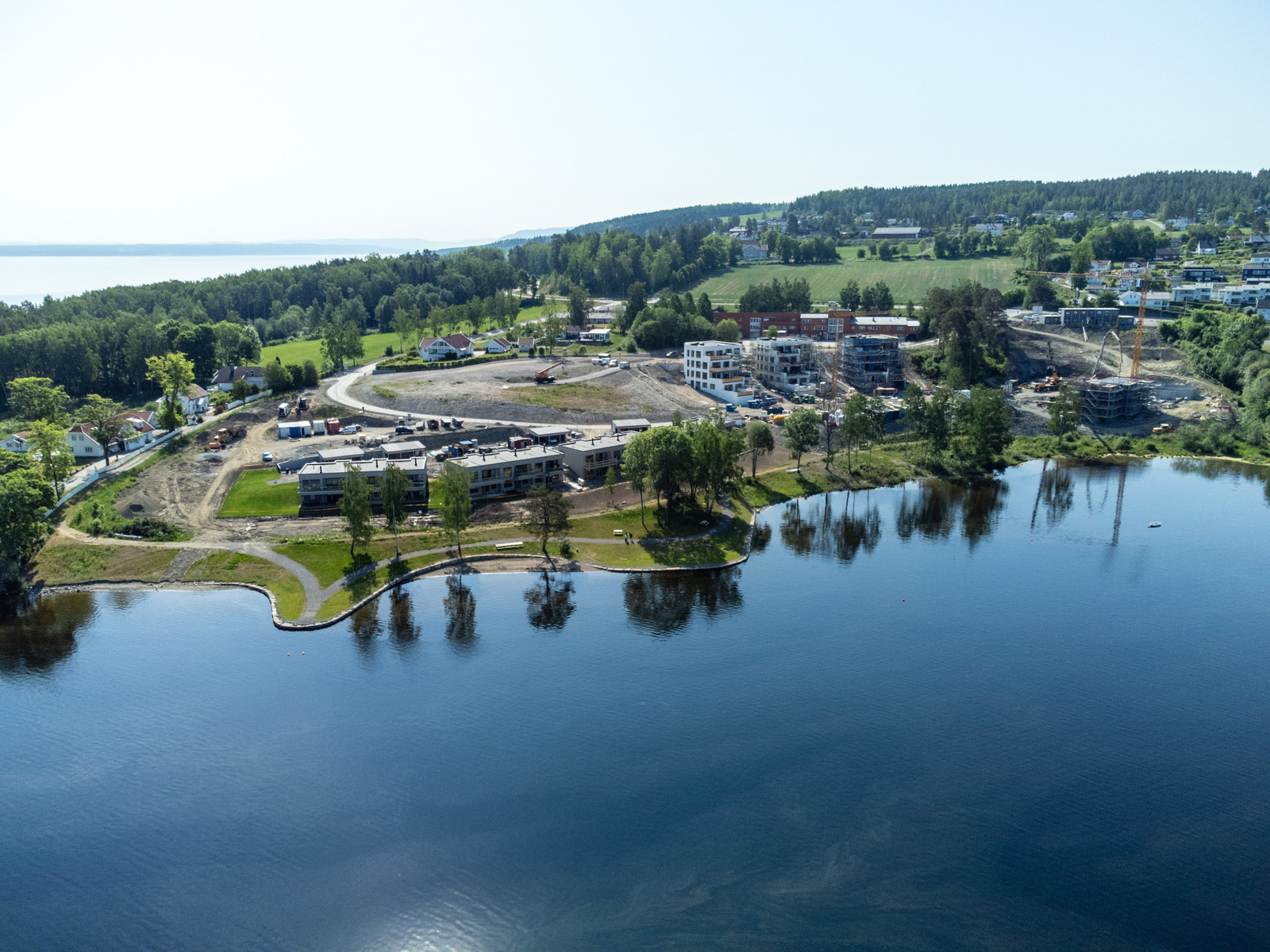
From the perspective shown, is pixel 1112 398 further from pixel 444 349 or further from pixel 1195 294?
pixel 444 349

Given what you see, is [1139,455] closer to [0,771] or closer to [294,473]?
[294,473]

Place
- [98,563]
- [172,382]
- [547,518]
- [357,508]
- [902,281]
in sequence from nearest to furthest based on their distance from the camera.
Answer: [357,508] → [98,563] → [547,518] → [172,382] → [902,281]

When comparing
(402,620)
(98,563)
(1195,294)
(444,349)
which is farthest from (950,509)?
(1195,294)

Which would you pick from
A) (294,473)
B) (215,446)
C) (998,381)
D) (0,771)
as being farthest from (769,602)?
(998,381)

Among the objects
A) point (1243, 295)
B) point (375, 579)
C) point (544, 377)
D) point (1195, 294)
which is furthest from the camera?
point (1195, 294)

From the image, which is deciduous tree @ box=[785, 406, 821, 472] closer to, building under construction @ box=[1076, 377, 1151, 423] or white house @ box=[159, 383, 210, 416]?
building under construction @ box=[1076, 377, 1151, 423]

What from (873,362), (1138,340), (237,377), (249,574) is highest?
(1138,340)
